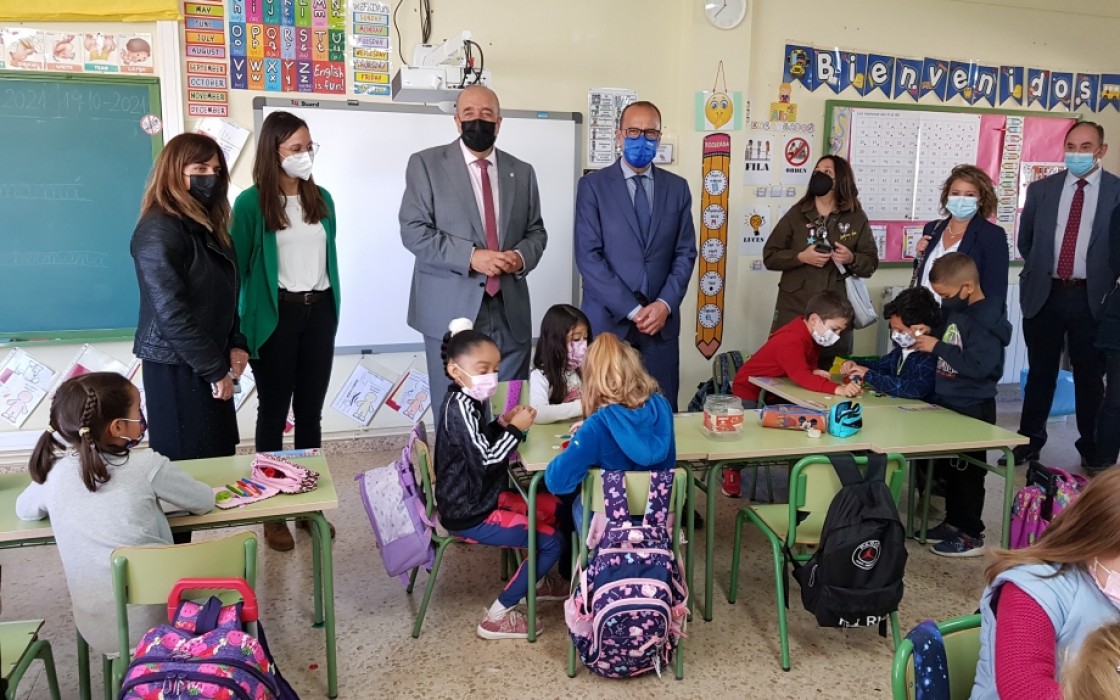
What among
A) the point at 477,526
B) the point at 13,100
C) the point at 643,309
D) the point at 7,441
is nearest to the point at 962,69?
the point at 643,309

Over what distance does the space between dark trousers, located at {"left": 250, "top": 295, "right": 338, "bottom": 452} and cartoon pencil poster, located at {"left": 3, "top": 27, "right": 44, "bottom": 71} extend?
1900mm

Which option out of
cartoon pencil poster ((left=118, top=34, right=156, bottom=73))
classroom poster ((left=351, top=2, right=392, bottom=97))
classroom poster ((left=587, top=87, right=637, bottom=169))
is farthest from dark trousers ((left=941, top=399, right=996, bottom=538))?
cartoon pencil poster ((left=118, top=34, right=156, bottom=73))

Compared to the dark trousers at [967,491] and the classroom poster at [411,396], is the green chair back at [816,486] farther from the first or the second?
the classroom poster at [411,396]

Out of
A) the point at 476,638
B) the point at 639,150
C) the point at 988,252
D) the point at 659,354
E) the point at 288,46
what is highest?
the point at 288,46

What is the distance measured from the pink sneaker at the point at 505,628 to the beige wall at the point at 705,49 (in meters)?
2.14

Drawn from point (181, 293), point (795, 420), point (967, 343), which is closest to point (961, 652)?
point (795, 420)

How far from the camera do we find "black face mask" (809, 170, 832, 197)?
13.8ft

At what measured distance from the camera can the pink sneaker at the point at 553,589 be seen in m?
2.99

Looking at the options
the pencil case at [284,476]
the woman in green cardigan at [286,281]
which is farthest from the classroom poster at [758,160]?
the pencil case at [284,476]

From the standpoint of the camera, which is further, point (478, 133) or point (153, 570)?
point (478, 133)

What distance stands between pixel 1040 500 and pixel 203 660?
2779mm

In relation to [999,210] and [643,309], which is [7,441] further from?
[999,210]

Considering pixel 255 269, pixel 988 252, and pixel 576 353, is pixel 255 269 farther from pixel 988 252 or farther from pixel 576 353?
pixel 988 252

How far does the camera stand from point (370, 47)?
4379mm
